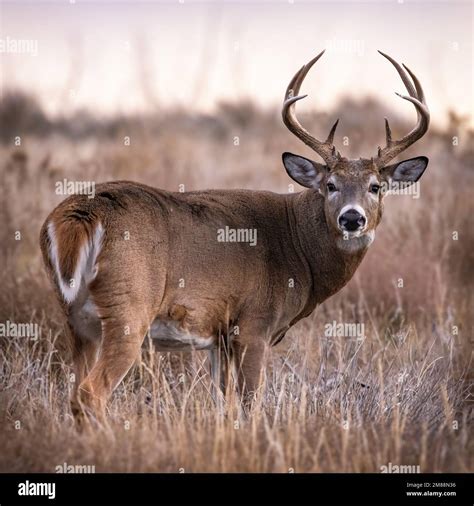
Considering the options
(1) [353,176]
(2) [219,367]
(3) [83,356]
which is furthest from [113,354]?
(1) [353,176]

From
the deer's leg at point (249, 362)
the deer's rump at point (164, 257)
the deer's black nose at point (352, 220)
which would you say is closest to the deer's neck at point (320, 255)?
the deer's rump at point (164, 257)

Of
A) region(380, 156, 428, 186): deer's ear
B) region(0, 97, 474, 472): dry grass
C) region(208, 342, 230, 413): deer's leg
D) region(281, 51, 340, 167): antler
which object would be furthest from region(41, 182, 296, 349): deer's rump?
region(380, 156, 428, 186): deer's ear

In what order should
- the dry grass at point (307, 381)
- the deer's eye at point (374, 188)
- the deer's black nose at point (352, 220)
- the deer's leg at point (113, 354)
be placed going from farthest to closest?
the deer's eye at point (374, 188), the deer's black nose at point (352, 220), the deer's leg at point (113, 354), the dry grass at point (307, 381)

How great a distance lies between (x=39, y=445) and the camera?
6.55m

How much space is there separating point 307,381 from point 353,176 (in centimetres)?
153

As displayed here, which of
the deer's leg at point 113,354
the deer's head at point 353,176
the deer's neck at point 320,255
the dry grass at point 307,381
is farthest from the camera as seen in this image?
the deer's neck at point 320,255

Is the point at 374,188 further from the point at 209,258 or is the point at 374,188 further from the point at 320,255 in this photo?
the point at 209,258

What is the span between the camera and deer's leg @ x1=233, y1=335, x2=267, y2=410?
7.75m

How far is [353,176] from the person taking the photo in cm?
805

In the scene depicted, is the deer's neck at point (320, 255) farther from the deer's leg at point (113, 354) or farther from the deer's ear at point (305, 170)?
the deer's leg at point (113, 354)

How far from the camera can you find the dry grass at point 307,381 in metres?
6.48

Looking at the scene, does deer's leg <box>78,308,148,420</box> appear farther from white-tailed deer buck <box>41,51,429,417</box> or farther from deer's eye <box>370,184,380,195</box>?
deer's eye <box>370,184,380,195</box>

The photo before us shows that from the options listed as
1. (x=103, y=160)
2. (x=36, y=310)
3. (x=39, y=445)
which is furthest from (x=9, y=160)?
(x=39, y=445)

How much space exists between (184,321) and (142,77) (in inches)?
582
